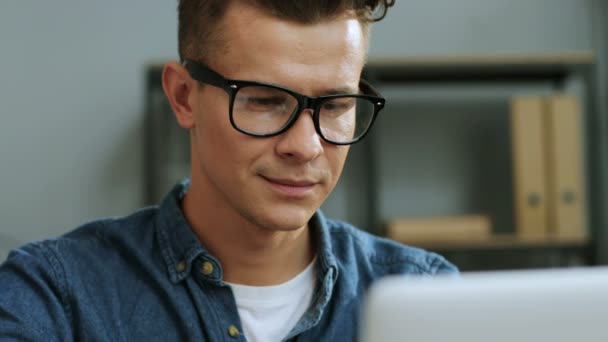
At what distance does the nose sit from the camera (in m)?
0.99

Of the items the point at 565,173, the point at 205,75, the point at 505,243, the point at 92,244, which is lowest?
the point at 505,243

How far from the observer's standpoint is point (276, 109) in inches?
39.5

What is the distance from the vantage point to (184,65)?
1.14m

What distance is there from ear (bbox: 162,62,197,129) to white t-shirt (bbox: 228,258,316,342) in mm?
249

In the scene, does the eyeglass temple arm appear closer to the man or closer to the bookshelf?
the man

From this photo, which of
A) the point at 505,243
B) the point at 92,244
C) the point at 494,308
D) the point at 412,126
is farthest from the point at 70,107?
the point at 494,308

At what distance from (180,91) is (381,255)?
413 mm

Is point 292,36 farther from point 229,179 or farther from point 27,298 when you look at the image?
point 27,298

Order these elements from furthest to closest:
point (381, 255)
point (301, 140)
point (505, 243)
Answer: point (505, 243)
point (381, 255)
point (301, 140)

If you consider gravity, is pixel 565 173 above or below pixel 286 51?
below

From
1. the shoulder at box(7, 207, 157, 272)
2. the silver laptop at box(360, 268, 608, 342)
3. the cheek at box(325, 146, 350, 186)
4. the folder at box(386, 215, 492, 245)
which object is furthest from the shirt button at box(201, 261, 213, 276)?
the folder at box(386, 215, 492, 245)

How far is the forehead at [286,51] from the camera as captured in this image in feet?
3.29

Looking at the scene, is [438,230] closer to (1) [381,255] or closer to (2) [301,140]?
(1) [381,255]

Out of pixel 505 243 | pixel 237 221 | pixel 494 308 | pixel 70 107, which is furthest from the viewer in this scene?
pixel 70 107
